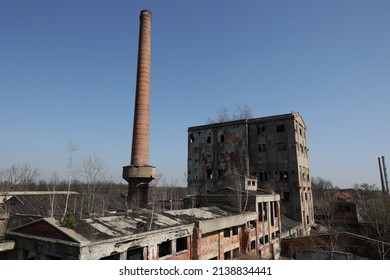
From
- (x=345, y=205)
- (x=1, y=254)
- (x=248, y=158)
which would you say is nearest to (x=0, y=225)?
(x=1, y=254)

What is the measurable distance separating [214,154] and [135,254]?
86.0 ft

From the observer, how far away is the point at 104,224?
13.8 metres

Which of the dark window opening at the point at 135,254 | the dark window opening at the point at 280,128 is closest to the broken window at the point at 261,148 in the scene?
the dark window opening at the point at 280,128

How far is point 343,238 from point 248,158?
48.7 feet

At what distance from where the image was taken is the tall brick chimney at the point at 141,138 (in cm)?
2479

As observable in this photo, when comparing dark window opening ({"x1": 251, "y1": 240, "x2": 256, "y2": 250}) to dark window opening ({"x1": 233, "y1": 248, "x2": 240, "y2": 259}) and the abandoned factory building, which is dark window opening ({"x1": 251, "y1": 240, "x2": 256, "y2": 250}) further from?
dark window opening ({"x1": 233, "y1": 248, "x2": 240, "y2": 259})

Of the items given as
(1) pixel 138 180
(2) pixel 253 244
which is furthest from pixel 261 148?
Answer: (1) pixel 138 180

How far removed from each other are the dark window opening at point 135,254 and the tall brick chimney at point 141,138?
1158cm

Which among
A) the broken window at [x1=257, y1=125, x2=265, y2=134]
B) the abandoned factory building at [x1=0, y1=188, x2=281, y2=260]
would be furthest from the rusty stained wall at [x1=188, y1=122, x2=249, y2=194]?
the abandoned factory building at [x1=0, y1=188, x2=281, y2=260]

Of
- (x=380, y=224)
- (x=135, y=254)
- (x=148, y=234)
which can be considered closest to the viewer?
(x=135, y=254)

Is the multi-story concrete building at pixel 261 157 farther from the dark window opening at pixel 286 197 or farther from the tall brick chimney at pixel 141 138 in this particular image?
the tall brick chimney at pixel 141 138

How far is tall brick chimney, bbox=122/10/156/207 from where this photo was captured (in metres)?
24.8

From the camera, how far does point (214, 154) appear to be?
126 feet

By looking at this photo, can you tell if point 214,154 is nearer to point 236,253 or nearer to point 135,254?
point 236,253
